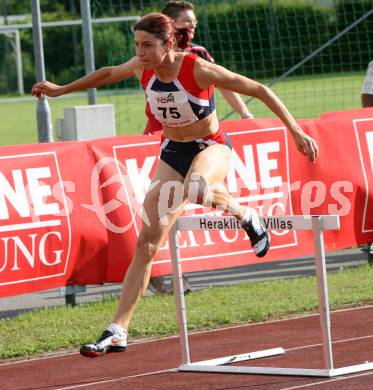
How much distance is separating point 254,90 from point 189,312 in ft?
10.3

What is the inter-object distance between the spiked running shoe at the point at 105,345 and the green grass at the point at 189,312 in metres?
1.44

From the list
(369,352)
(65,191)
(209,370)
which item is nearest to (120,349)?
(209,370)

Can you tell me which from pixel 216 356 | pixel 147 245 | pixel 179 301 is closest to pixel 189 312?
pixel 216 356

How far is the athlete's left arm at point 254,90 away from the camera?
7145 mm

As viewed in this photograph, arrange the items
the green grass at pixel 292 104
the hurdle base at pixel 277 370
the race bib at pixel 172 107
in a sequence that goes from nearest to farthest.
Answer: the hurdle base at pixel 277 370 → the race bib at pixel 172 107 → the green grass at pixel 292 104

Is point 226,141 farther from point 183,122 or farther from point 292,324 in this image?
point 292,324

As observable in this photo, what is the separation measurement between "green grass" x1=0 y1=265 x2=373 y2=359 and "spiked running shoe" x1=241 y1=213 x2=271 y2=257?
1846 millimetres

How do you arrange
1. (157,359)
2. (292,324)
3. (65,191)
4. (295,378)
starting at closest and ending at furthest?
(295,378) < (157,359) < (292,324) < (65,191)

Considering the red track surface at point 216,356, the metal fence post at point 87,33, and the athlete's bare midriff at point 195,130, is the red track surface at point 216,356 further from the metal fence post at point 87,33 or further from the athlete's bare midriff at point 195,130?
the metal fence post at point 87,33

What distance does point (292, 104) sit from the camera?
1273 inches

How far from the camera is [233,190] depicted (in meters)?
11.0

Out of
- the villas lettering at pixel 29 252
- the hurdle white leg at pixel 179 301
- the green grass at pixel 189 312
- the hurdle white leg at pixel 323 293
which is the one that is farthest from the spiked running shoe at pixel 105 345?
the villas lettering at pixel 29 252

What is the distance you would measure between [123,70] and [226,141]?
791 mm

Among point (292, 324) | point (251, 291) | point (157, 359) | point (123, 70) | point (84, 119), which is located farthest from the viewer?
point (84, 119)
